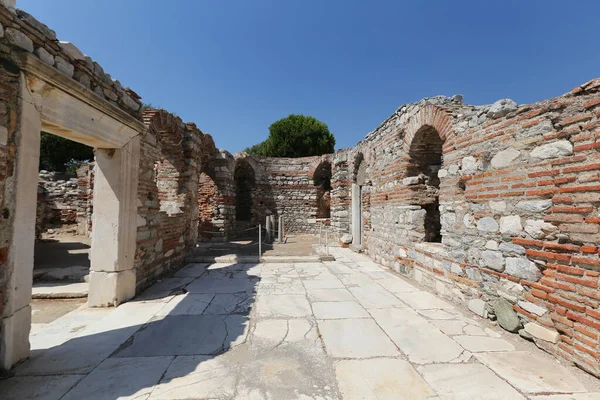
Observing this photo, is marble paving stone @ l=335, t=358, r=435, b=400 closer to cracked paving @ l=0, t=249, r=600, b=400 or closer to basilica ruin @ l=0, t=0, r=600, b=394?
cracked paving @ l=0, t=249, r=600, b=400

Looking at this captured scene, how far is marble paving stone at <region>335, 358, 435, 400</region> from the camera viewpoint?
201 centimetres

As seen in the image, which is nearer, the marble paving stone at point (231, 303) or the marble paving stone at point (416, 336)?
the marble paving stone at point (416, 336)

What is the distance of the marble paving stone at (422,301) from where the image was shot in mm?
3863

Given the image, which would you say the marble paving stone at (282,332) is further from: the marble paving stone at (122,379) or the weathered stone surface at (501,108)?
the weathered stone surface at (501,108)

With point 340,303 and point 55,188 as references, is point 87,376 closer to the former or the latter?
point 340,303

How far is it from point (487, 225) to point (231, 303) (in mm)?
3899

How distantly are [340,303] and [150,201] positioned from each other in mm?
3870

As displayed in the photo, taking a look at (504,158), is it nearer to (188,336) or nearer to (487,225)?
(487,225)

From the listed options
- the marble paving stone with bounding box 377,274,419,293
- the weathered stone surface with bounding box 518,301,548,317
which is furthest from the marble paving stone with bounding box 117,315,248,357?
the weathered stone surface with bounding box 518,301,548,317

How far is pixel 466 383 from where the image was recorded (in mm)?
2146

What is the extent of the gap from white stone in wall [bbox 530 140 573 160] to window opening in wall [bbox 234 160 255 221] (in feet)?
39.5

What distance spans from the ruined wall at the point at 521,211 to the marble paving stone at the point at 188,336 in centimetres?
333

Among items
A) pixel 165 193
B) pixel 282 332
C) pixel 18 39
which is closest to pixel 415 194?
pixel 282 332

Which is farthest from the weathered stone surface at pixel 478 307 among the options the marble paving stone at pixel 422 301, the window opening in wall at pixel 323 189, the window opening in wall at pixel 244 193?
the window opening in wall at pixel 244 193
